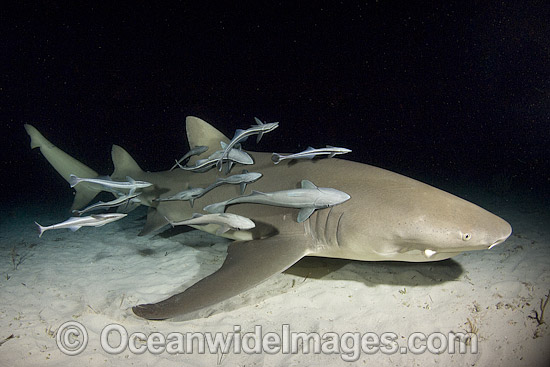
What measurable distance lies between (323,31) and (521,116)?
105ft

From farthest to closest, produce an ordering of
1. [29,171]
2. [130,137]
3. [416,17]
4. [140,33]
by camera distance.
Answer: [29,171] < [130,137] < [416,17] < [140,33]

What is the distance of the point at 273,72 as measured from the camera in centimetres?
2869

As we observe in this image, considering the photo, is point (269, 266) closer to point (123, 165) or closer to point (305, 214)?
point (305, 214)

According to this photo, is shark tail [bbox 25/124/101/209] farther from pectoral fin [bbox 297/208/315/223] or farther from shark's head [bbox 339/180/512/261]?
shark's head [bbox 339/180/512/261]

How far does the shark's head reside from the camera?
7.79 ft

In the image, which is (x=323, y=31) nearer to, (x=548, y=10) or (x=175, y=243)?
(x=548, y=10)

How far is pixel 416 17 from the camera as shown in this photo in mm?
27984

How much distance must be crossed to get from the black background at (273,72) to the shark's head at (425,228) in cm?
2055

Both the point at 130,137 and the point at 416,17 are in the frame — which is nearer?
the point at 416,17

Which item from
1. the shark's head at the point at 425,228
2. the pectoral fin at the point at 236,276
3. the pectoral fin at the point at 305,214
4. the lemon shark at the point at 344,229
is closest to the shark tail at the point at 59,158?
the lemon shark at the point at 344,229

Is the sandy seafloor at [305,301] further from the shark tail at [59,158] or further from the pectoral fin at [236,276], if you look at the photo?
the shark tail at [59,158]

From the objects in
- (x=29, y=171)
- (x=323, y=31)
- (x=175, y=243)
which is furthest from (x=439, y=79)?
(x=29, y=171)

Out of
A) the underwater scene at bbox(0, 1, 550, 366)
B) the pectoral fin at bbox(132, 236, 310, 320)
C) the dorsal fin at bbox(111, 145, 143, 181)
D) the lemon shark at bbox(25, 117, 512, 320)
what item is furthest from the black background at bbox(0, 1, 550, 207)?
the pectoral fin at bbox(132, 236, 310, 320)

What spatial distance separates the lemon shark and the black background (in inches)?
799
